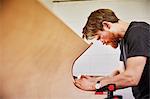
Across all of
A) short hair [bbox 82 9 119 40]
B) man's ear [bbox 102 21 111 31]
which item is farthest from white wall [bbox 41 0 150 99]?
man's ear [bbox 102 21 111 31]

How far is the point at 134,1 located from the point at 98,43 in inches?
24.4

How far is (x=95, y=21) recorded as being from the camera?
3.09m

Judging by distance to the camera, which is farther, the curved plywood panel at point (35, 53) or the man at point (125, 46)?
→ the curved plywood panel at point (35, 53)

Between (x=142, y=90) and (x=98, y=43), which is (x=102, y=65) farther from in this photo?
(x=142, y=90)

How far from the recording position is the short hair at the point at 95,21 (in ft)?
10.1

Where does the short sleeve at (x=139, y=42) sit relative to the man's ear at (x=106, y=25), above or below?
below

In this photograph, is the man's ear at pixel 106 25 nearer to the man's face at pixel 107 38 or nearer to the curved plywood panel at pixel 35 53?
the man's face at pixel 107 38

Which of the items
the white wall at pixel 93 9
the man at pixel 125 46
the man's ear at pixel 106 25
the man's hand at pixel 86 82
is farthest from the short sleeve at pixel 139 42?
the man's hand at pixel 86 82

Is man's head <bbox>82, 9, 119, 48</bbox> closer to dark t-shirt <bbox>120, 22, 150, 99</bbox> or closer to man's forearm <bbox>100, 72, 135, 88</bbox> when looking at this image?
dark t-shirt <bbox>120, 22, 150, 99</bbox>

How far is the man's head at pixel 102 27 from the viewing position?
9.99 ft

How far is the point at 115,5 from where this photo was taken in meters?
3.07

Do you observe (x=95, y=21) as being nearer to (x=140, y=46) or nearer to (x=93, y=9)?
(x=93, y=9)

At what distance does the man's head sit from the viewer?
3.04 meters

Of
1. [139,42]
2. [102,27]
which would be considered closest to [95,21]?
[102,27]
